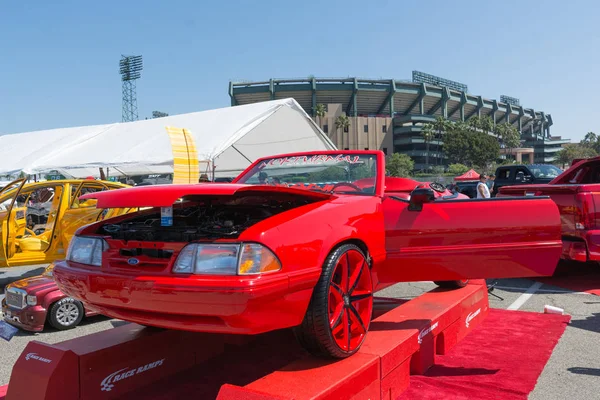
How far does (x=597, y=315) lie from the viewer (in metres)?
5.23

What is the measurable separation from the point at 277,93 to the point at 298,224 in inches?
3833

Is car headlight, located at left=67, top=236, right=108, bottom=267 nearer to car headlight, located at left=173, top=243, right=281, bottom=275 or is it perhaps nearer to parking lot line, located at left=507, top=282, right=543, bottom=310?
car headlight, located at left=173, top=243, right=281, bottom=275

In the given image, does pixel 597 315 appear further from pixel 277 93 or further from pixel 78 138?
pixel 277 93

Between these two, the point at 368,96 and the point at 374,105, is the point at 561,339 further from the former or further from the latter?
the point at 374,105

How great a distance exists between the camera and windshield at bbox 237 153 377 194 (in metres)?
3.81

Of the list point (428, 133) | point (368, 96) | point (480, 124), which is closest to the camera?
point (428, 133)

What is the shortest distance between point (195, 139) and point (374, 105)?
9627 cm

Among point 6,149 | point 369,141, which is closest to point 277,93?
point 369,141

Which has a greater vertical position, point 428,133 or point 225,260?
point 428,133

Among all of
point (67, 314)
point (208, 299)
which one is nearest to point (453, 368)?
point (208, 299)

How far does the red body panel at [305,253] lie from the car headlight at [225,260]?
36 mm

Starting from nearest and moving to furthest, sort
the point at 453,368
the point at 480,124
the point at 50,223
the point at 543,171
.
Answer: the point at 453,368 < the point at 50,223 < the point at 543,171 < the point at 480,124

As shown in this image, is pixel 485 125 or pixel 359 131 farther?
pixel 359 131

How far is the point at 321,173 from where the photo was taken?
4141 mm
